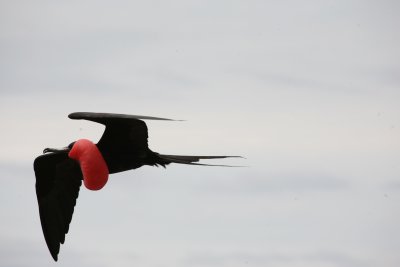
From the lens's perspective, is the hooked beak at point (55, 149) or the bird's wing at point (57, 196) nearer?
the hooked beak at point (55, 149)

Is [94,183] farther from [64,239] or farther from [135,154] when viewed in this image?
[64,239]

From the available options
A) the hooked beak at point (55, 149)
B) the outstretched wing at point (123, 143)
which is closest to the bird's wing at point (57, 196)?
the hooked beak at point (55, 149)

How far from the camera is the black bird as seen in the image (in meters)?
12.1

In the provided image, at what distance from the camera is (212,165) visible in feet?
38.1

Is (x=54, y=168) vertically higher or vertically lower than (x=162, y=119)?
lower

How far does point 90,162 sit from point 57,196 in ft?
7.51

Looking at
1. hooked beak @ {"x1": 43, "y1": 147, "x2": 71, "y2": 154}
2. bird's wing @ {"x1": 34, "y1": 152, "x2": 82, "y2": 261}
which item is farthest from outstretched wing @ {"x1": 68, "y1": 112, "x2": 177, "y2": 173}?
bird's wing @ {"x1": 34, "y1": 152, "x2": 82, "y2": 261}

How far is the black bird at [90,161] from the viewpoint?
39.8 feet

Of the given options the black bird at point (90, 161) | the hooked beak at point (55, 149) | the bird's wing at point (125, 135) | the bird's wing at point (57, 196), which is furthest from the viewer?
→ the bird's wing at point (57, 196)

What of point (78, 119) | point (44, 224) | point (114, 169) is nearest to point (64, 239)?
point (44, 224)

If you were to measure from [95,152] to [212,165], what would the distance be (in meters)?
1.62

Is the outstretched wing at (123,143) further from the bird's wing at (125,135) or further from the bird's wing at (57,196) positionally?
the bird's wing at (57,196)

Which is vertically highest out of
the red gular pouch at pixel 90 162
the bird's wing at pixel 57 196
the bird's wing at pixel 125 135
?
the bird's wing at pixel 125 135

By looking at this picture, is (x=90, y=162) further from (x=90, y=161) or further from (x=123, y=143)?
(x=123, y=143)
